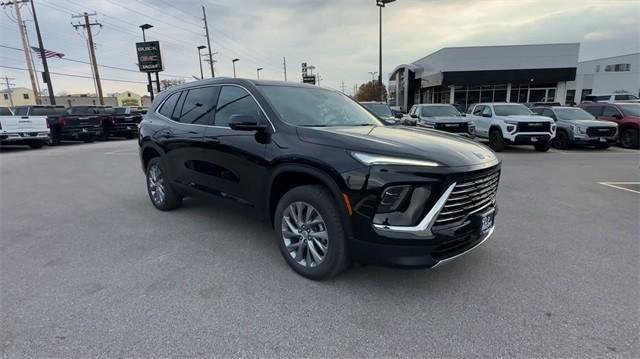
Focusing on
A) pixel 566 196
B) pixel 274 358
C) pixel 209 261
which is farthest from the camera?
pixel 566 196

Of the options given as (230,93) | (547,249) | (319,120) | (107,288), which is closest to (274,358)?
(107,288)

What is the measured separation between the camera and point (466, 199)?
109 inches

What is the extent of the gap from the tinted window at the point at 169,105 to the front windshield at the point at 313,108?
188 centimetres

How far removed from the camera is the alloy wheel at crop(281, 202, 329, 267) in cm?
303

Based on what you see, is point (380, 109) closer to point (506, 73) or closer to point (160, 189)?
point (160, 189)

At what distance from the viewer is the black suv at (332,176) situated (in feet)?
8.44

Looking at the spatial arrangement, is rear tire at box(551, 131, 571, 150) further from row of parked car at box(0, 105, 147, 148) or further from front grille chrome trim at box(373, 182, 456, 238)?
row of parked car at box(0, 105, 147, 148)

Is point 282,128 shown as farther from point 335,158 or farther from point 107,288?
point 107,288

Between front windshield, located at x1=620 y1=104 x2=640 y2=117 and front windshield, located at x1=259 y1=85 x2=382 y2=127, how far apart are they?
1481 centimetres

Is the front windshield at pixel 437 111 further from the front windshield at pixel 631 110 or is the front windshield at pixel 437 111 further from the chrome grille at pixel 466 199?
the chrome grille at pixel 466 199

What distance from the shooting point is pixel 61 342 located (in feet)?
7.80

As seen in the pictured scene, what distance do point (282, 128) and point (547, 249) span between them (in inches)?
124

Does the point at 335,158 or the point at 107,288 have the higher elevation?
the point at 335,158

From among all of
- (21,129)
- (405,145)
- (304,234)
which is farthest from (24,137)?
(405,145)
